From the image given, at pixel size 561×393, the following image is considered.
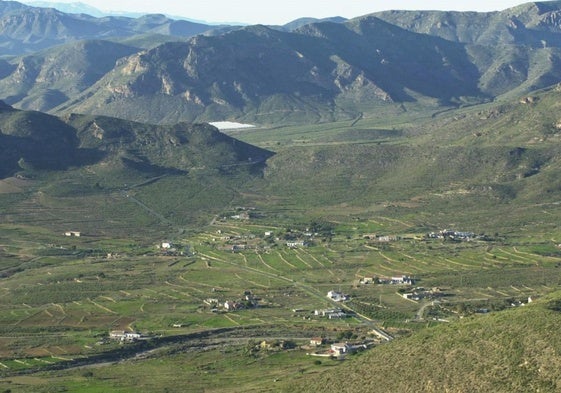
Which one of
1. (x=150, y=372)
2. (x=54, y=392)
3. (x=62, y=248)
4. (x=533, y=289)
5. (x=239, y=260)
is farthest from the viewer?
(x=62, y=248)

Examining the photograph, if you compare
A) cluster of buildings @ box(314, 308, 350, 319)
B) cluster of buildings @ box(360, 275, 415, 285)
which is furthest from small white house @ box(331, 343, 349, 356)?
cluster of buildings @ box(360, 275, 415, 285)

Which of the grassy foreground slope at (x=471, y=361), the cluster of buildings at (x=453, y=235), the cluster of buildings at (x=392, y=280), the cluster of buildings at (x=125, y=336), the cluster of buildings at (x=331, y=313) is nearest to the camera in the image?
the grassy foreground slope at (x=471, y=361)

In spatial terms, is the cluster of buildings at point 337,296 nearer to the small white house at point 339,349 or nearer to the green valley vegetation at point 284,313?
the green valley vegetation at point 284,313

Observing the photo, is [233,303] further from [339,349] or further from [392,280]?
[339,349]

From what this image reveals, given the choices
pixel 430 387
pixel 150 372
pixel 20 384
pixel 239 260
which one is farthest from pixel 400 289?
pixel 430 387

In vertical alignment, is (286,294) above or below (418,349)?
below

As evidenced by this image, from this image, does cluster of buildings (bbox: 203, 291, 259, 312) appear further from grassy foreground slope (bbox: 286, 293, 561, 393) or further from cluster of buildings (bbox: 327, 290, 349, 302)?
grassy foreground slope (bbox: 286, 293, 561, 393)

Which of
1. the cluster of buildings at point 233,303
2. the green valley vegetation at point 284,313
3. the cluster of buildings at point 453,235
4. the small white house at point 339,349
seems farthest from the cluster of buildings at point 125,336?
the cluster of buildings at point 453,235

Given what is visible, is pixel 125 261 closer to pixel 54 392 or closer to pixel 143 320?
→ pixel 143 320

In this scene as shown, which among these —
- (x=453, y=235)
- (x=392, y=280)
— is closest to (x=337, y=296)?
(x=392, y=280)
